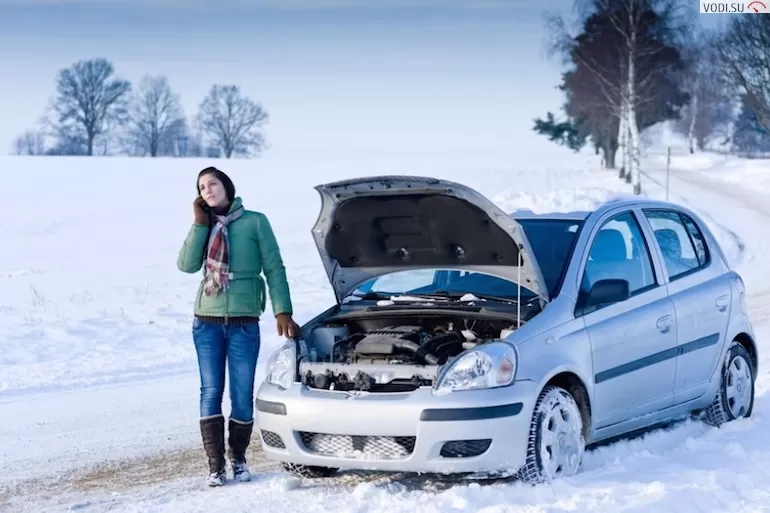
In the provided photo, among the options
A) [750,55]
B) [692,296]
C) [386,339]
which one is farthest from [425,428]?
[750,55]

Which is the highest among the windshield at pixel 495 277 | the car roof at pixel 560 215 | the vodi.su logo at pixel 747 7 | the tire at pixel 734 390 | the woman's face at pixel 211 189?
the vodi.su logo at pixel 747 7

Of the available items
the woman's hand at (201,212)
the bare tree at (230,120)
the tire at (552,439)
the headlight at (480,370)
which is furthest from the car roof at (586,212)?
the bare tree at (230,120)

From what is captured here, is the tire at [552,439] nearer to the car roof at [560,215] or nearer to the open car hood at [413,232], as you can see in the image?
the open car hood at [413,232]

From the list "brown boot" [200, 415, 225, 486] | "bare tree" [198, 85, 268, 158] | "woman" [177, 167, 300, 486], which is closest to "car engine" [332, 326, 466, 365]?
"woman" [177, 167, 300, 486]

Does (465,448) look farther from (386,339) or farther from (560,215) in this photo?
(560,215)

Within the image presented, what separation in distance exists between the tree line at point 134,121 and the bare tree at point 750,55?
180ft

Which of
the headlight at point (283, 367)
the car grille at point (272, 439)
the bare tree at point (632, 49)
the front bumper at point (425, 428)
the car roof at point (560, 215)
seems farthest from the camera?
the bare tree at point (632, 49)

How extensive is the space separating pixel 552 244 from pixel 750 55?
45179 mm

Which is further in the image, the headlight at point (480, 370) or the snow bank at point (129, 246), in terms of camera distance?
the snow bank at point (129, 246)

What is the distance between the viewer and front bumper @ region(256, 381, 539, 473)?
5945 millimetres

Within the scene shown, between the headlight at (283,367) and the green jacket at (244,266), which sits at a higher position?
the green jacket at (244,266)

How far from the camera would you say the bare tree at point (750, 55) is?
159ft

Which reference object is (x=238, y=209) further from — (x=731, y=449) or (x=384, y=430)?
(x=731, y=449)

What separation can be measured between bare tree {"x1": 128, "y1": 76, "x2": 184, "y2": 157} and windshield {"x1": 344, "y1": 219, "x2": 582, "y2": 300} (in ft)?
292
